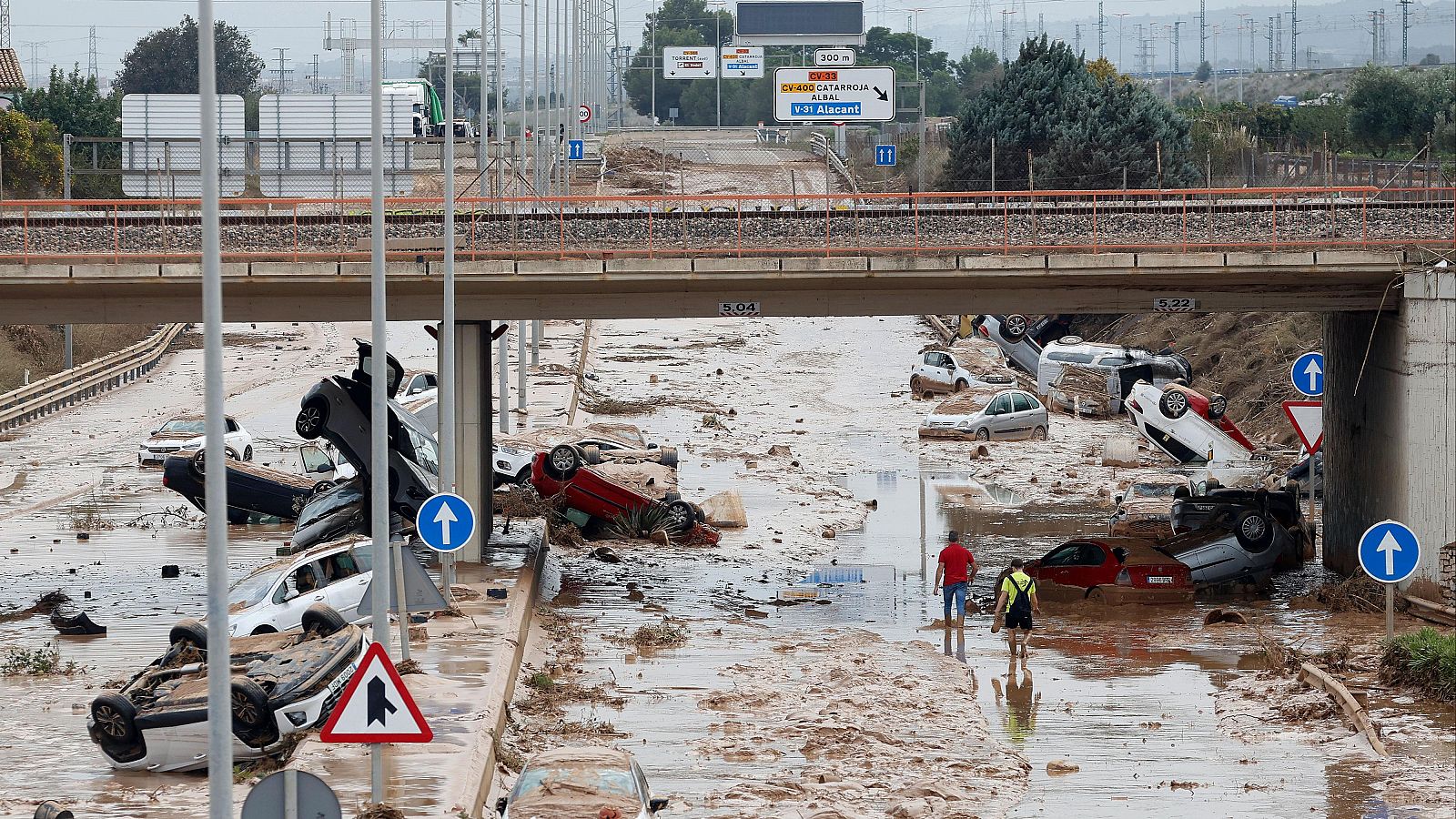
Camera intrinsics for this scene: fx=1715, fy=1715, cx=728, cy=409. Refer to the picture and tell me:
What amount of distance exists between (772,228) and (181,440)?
17.0 m

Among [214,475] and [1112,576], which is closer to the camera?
[214,475]

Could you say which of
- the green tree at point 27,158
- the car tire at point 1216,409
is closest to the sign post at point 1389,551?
the car tire at point 1216,409

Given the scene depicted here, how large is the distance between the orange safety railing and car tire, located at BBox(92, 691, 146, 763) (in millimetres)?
11428

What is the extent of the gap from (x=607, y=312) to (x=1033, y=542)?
9.03 m

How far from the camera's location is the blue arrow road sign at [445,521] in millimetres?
18141

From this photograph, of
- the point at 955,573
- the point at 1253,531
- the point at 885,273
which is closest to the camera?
the point at 955,573

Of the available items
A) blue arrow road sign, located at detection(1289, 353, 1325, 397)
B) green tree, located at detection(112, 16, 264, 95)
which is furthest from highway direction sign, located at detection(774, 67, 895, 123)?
green tree, located at detection(112, 16, 264, 95)

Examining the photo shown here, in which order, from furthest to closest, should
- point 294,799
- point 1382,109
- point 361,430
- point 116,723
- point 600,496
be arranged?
point 1382,109 < point 600,496 < point 361,430 < point 116,723 < point 294,799

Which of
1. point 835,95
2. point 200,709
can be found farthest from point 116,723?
point 835,95

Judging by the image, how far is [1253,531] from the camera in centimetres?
2603

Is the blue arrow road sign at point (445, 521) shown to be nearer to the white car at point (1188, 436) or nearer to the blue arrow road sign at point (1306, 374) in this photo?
the blue arrow road sign at point (1306, 374)

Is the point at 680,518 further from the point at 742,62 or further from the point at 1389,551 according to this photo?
the point at 742,62

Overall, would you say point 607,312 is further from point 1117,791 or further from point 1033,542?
point 1117,791

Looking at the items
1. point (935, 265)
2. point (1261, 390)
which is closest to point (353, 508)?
point (935, 265)
